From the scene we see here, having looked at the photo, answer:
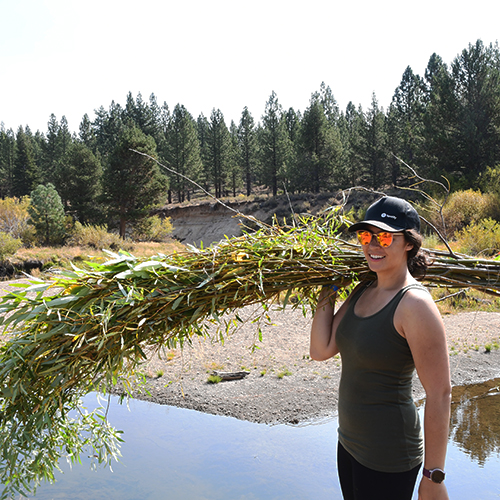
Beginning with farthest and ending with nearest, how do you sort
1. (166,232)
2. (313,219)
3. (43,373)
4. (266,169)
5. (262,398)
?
(266,169) < (166,232) < (262,398) < (313,219) < (43,373)

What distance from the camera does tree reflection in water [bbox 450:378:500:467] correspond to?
16.6 ft

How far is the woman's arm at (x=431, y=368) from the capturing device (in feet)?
5.37

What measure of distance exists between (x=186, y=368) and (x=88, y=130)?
54.0 meters

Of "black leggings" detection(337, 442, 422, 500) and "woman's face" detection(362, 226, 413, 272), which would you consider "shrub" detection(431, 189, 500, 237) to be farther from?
"black leggings" detection(337, 442, 422, 500)

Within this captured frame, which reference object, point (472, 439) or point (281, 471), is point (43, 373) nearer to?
point (281, 471)

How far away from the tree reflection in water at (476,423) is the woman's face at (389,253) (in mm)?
3287

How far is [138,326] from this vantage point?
2.10 metres

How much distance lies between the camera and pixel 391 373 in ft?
5.84

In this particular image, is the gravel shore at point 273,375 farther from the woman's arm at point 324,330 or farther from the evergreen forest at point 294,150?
the evergreen forest at point 294,150

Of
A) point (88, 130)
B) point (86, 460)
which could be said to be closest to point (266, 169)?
point (88, 130)

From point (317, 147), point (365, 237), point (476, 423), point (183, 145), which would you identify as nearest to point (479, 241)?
point (476, 423)

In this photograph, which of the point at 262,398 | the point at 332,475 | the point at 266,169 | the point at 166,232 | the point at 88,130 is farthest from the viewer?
the point at 88,130

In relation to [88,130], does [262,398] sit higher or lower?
lower

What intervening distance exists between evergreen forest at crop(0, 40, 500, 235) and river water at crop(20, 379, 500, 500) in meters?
19.9
